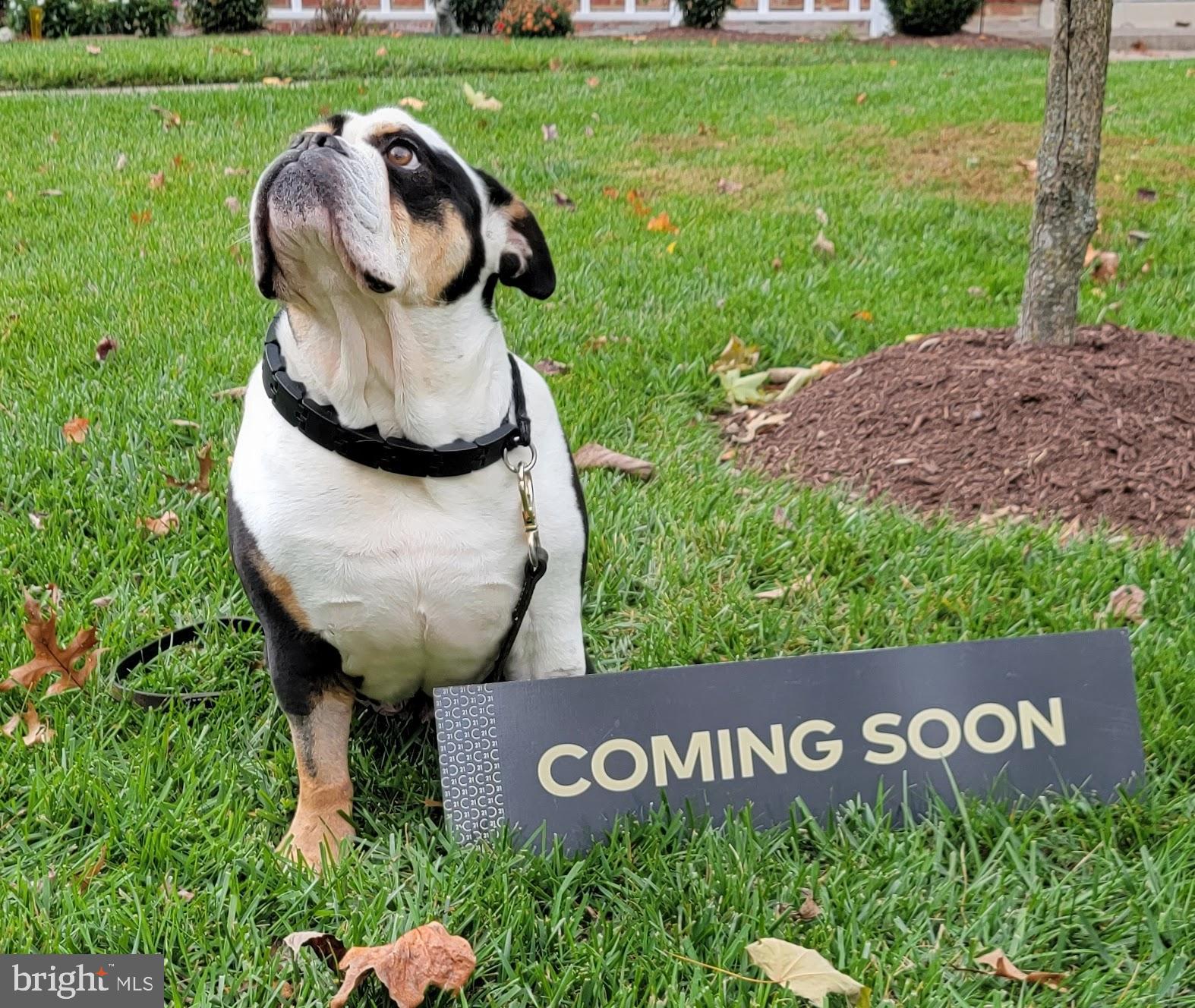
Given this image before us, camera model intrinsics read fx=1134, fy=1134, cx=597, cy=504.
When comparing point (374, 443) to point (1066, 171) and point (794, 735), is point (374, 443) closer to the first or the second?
point (794, 735)

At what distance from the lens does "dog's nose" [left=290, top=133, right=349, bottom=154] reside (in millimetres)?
1985

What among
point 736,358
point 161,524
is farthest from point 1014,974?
point 736,358

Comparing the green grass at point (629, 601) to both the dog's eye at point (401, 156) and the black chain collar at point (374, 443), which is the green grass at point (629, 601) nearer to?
the black chain collar at point (374, 443)

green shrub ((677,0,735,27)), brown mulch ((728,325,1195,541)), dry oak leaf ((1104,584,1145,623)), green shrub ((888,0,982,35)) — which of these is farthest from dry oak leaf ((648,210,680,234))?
green shrub ((677,0,735,27))

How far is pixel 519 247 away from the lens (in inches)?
90.8

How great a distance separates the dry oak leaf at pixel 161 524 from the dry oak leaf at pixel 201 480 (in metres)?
0.16

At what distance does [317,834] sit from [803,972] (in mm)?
910

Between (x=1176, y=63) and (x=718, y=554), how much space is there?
35.2ft

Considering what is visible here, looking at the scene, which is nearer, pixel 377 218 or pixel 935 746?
pixel 377 218

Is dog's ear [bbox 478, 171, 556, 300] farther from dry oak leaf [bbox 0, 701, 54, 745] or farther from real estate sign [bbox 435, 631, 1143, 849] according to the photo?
dry oak leaf [bbox 0, 701, 54, 745]

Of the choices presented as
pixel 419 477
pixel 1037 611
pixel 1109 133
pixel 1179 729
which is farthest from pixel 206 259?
pixel 1109 133

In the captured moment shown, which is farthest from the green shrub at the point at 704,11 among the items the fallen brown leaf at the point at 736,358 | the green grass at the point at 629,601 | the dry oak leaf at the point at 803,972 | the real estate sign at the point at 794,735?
the dry oak leaf at the point at 803,972

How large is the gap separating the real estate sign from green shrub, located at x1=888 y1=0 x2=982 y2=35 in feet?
55.7

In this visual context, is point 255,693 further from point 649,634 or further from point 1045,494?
point 1045,494
